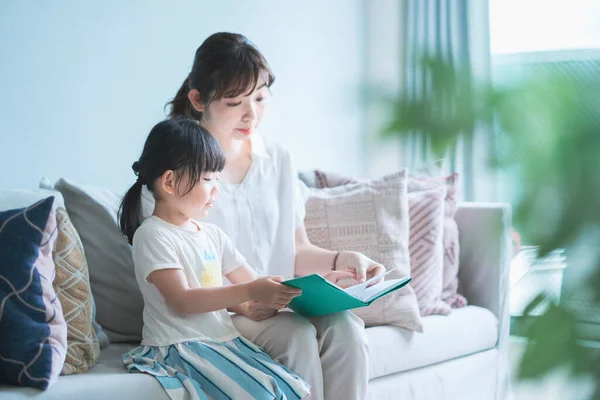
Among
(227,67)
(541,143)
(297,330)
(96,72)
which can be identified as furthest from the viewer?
(96,72)

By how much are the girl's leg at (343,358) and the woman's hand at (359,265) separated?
0.14 m

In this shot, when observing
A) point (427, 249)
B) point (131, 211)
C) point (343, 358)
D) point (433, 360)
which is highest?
point (131, 211)

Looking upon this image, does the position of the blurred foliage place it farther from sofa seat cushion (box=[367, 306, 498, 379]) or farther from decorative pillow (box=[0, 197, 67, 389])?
sofa seat cushion (box=[367, 306, 498, 379])

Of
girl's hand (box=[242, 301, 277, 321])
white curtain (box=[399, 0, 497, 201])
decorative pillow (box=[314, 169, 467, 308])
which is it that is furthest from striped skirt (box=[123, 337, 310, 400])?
white curtain (box=[399, 0, 497, 201])

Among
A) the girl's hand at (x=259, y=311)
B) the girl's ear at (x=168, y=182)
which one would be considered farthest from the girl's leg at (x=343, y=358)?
the girl's ear at (x=168, y=182)

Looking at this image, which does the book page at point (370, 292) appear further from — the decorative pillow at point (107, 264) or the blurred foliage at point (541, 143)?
the blurred foliage at point (541, 143)

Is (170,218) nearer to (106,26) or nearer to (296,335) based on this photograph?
(296,335)

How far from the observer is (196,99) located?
210cm

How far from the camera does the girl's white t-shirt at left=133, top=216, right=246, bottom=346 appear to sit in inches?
67.1

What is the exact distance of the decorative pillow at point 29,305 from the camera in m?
1.51

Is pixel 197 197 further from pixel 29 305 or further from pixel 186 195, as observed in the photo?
pixel 29 305

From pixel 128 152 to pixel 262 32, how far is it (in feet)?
2.98

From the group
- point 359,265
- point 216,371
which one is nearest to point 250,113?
point 359,265

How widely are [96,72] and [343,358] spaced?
128cm
